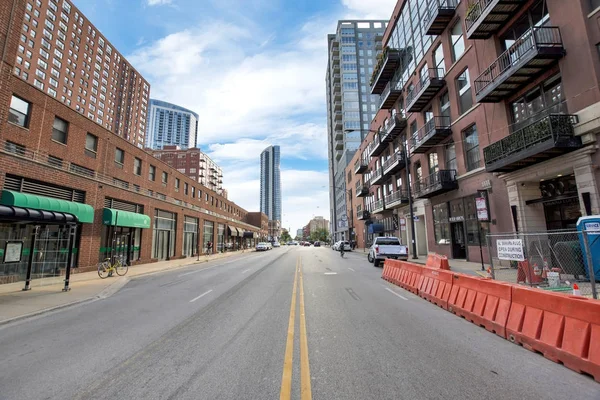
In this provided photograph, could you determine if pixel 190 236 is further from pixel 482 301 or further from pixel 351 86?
pixel 351 86

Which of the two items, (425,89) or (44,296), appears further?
(425,89)

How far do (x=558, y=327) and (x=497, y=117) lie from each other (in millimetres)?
15773

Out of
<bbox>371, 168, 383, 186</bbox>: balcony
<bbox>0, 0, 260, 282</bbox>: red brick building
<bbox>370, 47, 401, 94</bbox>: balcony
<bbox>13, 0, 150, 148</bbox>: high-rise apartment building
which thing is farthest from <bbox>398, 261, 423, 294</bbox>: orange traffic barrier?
Result: <bbox>13, 0, 150, 148</bbox>: high-rise apartment building

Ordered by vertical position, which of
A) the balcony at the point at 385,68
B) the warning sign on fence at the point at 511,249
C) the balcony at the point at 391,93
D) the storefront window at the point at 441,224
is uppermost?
the balcony at the point at 385,68

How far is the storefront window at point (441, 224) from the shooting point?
23141 mm

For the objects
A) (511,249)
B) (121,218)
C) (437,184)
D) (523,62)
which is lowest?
(511,249)

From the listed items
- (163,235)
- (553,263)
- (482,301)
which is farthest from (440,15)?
(163,235)

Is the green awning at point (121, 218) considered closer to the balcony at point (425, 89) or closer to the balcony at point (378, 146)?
the balcony at point (425, 89)

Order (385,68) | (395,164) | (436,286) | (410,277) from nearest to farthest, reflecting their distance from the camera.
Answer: (436,286) → (410,277) → (395,164) → (385,68)

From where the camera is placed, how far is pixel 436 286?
28.5 ft

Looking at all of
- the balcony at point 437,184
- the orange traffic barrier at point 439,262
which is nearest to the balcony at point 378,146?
the balcony at point 437,184

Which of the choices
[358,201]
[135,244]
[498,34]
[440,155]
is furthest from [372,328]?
[358,201]

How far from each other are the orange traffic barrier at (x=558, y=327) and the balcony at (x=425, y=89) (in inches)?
832

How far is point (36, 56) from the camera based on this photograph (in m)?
61.2
